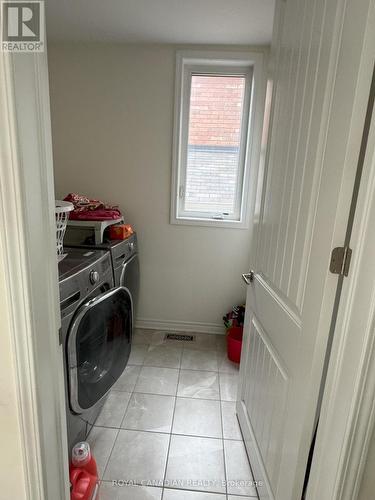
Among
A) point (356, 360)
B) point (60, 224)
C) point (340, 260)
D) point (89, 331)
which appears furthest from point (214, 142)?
point (356, 360)

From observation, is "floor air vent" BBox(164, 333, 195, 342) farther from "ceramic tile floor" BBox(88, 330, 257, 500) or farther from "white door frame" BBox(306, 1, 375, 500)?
"white door frame" BBox(306, 1, 375, 500)

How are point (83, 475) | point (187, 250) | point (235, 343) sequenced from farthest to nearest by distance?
1. point (187, 250)
2. point (235, 343)
3. point (83, 475)

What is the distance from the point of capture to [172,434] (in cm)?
159

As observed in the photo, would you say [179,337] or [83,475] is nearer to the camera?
[83,475]

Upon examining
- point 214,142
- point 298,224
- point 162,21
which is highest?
point 162,21

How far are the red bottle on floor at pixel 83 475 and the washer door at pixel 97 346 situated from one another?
0.16 metres

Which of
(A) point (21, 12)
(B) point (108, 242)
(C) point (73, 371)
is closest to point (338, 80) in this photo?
(A) point (21, 12)

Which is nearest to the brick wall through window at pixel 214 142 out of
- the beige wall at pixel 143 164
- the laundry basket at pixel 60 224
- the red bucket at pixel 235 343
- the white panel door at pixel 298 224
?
the beige wall at pixel 143 164

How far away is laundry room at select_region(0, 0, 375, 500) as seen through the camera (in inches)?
25.6

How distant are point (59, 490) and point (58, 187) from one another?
2.13 m

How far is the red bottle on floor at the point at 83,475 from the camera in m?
1.12

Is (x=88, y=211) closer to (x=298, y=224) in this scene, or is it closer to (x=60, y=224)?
(x=60, y=224)

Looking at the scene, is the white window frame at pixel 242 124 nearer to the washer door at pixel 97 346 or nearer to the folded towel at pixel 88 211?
the folded towel at pixel 88 211

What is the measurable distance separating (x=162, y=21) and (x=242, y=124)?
877mm
